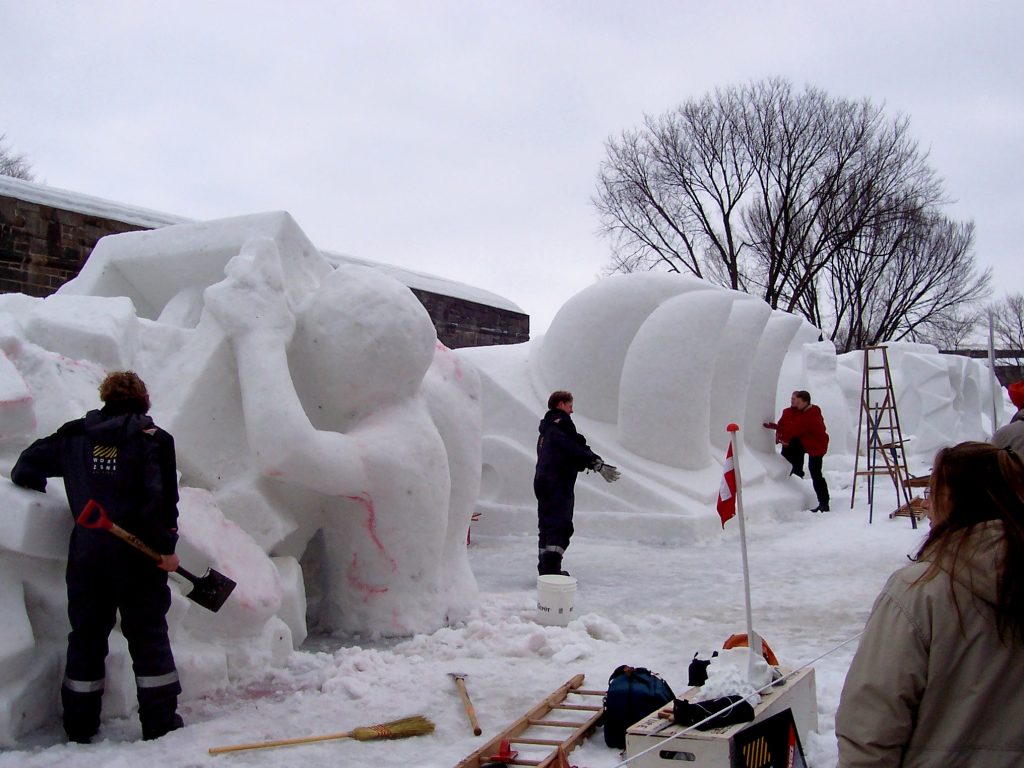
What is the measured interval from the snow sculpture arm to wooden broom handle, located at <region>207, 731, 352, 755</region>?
54.1 inches

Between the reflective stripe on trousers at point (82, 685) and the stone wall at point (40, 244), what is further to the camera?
the stone wall at point (40, 244)

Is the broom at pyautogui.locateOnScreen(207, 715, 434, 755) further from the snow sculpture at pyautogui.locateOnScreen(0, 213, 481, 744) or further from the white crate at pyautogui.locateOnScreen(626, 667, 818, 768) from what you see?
the white crate at pyautogui.locateOnScreen(626, 667, 818, 768)

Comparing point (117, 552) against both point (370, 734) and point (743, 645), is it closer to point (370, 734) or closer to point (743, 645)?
point (370, 734)

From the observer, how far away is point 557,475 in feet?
21.9

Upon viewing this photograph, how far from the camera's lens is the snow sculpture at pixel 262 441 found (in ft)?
12.3

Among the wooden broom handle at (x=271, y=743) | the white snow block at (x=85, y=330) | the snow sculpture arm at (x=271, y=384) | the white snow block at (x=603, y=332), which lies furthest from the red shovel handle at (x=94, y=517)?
the white snow block at (x=603, y=332)

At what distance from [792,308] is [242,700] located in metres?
27.0

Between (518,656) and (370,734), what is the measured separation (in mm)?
1321

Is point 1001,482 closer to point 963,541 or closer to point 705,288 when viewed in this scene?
point 963,541

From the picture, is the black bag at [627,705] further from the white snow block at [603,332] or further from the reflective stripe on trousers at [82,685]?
the white snow block at [603,332]

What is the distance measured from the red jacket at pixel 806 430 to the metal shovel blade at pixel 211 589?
334 inches

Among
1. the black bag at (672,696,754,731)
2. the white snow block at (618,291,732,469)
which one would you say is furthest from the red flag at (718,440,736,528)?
the white snow block at (618,291,732,469)

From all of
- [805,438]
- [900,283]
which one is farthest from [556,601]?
[900,283]

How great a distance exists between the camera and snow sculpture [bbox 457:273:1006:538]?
30.2 feet
